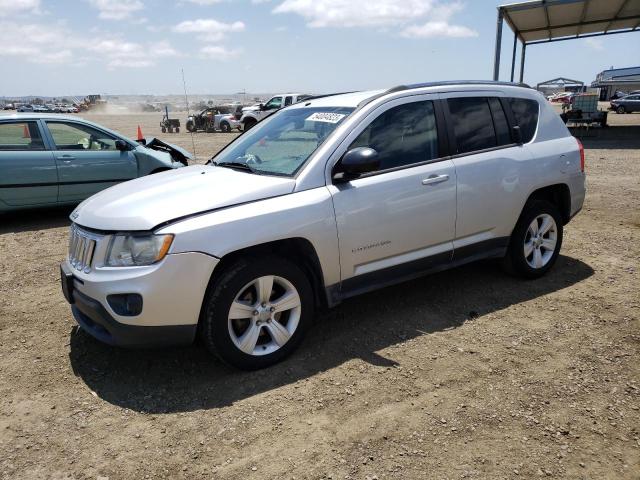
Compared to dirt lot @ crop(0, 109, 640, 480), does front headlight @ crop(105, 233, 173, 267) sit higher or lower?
higher

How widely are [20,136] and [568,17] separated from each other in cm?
1922

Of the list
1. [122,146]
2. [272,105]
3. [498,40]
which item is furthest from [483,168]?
[272,105]

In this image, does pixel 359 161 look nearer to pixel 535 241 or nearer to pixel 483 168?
pixel 483 168

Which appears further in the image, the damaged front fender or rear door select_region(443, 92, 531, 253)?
the damaged front fender

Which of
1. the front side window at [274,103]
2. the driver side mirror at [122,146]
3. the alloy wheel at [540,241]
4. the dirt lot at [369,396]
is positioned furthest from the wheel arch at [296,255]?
the front side window at [274,103]

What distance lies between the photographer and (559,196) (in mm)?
4969

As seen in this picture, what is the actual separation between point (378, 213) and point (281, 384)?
1.35 m

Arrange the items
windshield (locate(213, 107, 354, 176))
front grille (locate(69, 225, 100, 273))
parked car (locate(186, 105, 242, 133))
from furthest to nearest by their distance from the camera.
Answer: parked car (locate(186, 105, 242, 133)) → windshield (locate(213, 107, 354, 176)) → front grille (locate(69, 225, 100, 273))

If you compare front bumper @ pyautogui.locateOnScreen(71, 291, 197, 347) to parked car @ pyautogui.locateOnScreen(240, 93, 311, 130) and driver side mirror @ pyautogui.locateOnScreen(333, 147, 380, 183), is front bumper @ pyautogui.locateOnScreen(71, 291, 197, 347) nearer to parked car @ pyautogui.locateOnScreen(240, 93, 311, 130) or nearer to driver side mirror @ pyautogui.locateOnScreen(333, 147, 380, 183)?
driver side mirror @ pyautogui.locateOnScreen(333, 147, 380, 183)

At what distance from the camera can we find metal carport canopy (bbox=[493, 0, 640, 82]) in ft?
54.7

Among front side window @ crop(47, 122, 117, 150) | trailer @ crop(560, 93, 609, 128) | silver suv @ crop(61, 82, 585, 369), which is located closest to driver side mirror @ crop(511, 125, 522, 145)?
silver suv @ crop(61, 82, 585, 369)

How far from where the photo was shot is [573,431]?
274 cm

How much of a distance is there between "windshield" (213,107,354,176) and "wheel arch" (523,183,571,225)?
2.19 m

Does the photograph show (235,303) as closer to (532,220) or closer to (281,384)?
(281,384)
